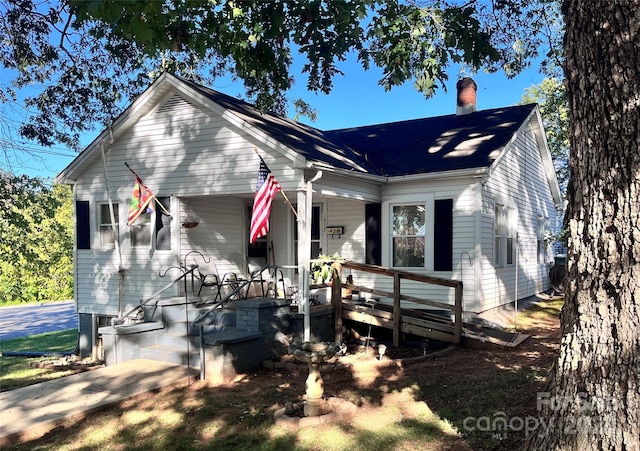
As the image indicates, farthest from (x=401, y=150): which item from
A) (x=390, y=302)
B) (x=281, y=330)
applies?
(x=281, y=330)

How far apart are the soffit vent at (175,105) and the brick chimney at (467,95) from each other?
778 centimetres

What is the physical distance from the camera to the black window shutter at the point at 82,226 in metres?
11.2

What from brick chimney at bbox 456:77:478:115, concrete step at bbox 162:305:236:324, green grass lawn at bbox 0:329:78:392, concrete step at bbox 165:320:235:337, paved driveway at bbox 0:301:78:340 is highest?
brick chimney at bbox 456:77:478:115

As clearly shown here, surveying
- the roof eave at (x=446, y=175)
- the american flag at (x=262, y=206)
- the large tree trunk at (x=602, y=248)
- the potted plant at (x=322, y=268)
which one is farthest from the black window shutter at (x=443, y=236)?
the large tree trunk at (x=602, y=248)

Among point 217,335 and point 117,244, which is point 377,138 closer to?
point 117,244

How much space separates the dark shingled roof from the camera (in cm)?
970

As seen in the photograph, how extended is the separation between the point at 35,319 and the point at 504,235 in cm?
1737

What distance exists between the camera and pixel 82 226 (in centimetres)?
1127

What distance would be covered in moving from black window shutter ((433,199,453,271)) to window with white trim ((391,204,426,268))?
0.40 meters

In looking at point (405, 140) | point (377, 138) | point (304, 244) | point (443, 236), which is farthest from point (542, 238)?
point (304, 244)

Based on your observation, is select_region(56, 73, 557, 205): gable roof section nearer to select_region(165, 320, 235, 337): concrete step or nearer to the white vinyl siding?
the white vinyl siding

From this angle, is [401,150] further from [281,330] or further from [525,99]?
[525,99]

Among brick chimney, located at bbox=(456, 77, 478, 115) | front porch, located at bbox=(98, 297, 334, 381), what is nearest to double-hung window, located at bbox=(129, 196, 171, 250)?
front porch, located at bbox=(98, 297, 334, 381)

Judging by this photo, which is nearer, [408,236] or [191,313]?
[191,313]
